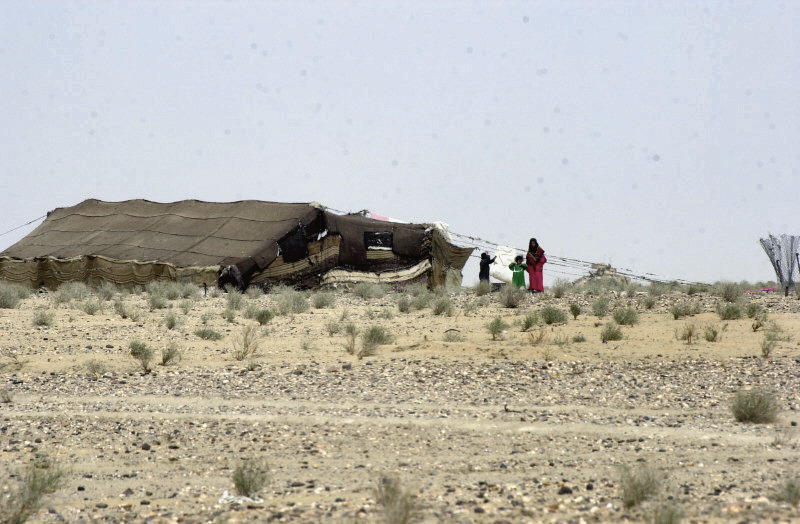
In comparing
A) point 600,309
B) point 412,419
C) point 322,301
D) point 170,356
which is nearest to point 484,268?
point 322,301

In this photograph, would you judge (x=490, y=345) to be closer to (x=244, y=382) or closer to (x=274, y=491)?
(x=244, y=382)

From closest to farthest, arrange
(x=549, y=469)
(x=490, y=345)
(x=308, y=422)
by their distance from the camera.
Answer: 1. (x=549, y=469)
2. (x=308, y=422)
3. (x=490, y=345)

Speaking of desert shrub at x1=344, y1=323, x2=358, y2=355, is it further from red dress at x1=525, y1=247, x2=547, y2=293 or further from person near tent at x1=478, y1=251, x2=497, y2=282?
person near tent at x1=478, y1=251, x2=497, y2=282

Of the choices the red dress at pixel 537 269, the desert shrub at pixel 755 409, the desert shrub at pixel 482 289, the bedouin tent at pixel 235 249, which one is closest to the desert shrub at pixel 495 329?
the desert shrub at pixel 755 409

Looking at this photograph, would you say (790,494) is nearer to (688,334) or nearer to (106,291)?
(688,334)

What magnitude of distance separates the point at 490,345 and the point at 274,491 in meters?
9.83

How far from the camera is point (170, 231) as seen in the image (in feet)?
127

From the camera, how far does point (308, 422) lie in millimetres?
10820

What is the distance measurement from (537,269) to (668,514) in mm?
21913

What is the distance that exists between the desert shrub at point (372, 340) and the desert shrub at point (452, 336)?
102cm

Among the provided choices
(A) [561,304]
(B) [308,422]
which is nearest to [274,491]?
(B) [308,422]

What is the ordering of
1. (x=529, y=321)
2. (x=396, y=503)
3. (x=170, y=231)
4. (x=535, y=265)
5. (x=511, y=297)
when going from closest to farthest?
(x=396, y=503) → (x=529, y=321) → (x=511, y=297) → (x=535, y=265) → (x=170, y=231)

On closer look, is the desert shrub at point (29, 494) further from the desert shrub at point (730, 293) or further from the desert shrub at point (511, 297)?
the desert shrub at point (730, 293)

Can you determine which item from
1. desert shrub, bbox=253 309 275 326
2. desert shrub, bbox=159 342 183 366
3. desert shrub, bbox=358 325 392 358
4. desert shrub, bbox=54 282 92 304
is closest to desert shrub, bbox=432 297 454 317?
desert shrub, bbox=253 309 275 326
